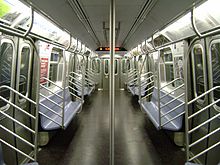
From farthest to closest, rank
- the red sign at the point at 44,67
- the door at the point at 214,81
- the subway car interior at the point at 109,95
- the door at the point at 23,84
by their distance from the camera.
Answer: the red sign at the point at 44,67, the door at the point at 23,84, the door at the point at 214,81, the subway car interior at the point at 109,95

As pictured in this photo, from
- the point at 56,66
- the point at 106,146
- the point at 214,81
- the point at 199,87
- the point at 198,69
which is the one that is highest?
the point at 56,66

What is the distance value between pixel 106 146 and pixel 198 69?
1.98m

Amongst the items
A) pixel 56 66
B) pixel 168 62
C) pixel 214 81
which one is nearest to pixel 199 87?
pixel 214 81

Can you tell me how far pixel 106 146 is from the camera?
328 cm

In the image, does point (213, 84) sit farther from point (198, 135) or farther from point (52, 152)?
point (52, 152)

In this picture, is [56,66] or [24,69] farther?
[56,66]

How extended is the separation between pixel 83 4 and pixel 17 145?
221cm

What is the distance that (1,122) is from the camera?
213cm

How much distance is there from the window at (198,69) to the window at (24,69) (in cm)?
255

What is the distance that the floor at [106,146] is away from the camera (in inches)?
109

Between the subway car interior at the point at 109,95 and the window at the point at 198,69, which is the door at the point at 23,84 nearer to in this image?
the subway car interior at the point at 109,95

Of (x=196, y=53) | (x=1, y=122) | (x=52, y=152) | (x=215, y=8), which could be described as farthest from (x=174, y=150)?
(x=1, y=122)

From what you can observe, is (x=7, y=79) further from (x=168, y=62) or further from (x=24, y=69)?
(x=168, y=62)

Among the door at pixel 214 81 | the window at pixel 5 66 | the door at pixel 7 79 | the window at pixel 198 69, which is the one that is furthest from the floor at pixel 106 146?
the window at pixel 5 66
